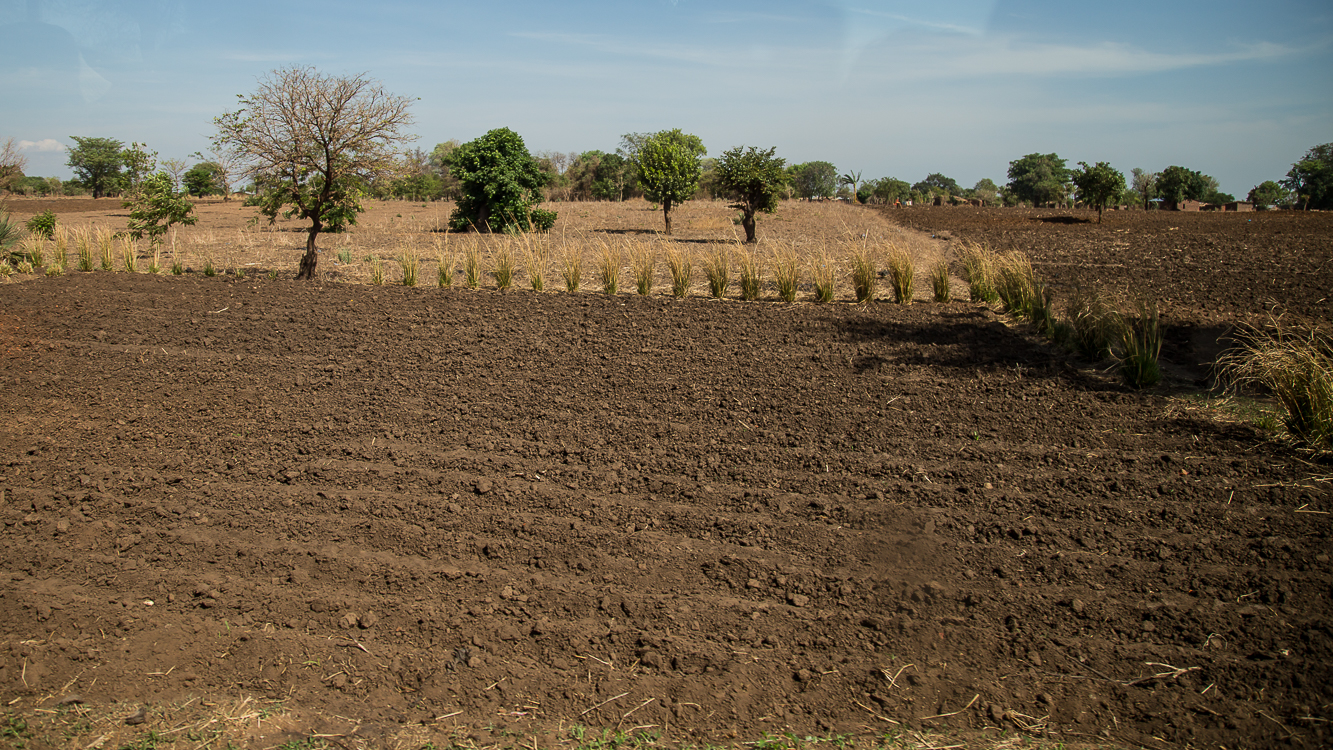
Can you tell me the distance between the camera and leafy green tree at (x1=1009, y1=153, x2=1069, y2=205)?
59528 millimetres

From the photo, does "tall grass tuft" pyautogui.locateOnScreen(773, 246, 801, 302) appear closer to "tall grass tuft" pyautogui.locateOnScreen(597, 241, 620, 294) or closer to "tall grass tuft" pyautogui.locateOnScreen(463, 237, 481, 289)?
"tall grass tuft" pyautogui.locateOnScreen(597, 241, 620, 294)

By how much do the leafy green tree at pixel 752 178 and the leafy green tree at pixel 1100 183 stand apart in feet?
59.5

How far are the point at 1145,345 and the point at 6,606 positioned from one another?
685 centimetres

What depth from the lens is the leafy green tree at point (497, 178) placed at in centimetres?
1709

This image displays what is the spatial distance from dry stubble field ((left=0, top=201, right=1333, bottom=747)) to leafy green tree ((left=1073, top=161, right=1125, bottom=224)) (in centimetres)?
2501

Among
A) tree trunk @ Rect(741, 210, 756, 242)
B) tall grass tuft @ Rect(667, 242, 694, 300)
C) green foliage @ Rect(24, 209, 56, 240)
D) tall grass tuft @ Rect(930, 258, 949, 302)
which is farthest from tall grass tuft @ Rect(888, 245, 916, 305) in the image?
green foliage @ Rect(24, 209, 56, 240)

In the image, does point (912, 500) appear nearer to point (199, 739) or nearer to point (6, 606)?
point (199, 739)

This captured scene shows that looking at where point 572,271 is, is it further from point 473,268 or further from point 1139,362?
point 1139,362

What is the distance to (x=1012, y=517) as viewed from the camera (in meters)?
3.57

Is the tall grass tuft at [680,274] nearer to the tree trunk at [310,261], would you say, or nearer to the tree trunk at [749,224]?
the tree trunk at [310,261]

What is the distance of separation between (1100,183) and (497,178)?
23098mm

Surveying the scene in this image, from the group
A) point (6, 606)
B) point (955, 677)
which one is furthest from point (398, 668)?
point (955, 677)

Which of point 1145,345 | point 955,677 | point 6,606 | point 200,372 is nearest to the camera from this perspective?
point 955,677

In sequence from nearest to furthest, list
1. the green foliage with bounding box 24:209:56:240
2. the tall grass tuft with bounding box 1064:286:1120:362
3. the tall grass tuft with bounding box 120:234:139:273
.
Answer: the tall grass tuft with bounding box 1064:286:1120:362, the tall grass tuft with bounding box 120:234:139:273, the green foliage with bounding box 24:209:56:240
